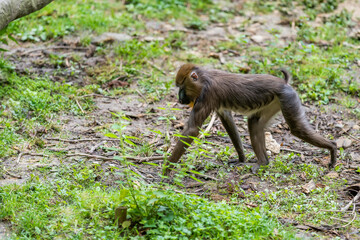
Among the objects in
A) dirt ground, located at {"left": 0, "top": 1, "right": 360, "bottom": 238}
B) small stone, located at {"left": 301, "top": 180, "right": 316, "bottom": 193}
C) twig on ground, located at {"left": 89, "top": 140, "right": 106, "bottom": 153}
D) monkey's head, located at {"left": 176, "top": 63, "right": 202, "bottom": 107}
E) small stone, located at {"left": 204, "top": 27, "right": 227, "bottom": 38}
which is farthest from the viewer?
small stone, located at {"left": 204, "top": 27, "right": 227, "bottom": 38}

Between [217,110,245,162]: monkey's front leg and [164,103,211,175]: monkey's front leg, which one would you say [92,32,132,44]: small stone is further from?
[164,103,211,175]: monkey's front leg

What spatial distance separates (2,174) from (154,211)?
8.45 feet

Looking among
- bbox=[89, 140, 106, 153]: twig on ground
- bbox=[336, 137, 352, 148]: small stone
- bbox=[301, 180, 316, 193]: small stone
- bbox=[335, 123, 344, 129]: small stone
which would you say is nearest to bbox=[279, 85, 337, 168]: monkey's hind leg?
bbox=[301, 180, 316, 193]: small stone

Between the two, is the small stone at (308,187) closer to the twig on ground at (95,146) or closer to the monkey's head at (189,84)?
the monkey's head at (189,84)

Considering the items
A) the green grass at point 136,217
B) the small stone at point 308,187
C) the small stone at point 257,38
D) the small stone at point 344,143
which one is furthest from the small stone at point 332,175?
the small stone at point 257,38

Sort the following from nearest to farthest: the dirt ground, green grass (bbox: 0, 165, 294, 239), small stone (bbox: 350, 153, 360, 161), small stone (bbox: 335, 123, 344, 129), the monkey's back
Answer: green grass (bbox: 0, 165, 294, 239) < the dirt ground < the monkey's back < small stone (bbox: 350, 153, 360, 161) < small stone (bbox: 335, 123, 344, 129)

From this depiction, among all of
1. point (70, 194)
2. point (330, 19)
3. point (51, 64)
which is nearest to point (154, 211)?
point (70, 194)

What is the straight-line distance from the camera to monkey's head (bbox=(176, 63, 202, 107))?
7.28 m

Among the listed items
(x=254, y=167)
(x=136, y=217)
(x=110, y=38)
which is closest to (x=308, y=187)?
(x=254, y=167)

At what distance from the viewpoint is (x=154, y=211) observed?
17.0 ft

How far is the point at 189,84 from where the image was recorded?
7336 millimetres

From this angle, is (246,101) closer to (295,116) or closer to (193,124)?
(295,116)

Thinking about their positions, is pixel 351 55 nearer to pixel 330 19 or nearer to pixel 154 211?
pixel 330 19

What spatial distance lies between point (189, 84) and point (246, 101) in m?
0.96
